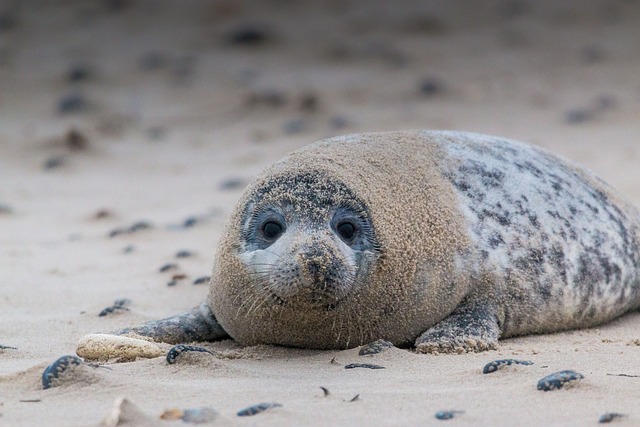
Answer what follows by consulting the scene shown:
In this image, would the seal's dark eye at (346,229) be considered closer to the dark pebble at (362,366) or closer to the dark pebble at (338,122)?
the dark pebble at (362,366)

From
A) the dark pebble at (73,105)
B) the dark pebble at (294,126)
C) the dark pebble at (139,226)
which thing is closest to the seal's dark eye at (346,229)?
the dark pebble at (139,226)

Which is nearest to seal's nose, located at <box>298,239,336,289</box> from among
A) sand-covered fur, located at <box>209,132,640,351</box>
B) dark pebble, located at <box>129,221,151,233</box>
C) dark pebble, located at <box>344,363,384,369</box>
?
sand-covered fur, located at <box>209,132,640,351</box>

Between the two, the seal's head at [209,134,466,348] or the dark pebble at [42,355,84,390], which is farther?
the seal's head at [209,134,466,348]

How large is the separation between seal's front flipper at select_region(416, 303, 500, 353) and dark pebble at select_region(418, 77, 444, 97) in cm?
810

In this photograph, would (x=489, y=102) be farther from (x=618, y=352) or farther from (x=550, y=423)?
(x=550, y=423)

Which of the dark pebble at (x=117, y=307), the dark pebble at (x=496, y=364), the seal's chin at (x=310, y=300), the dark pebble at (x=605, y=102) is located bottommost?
the dark pebble at (x=496, y=364)

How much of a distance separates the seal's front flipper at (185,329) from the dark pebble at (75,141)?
6.52 meters

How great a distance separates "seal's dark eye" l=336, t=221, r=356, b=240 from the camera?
4320 millimetres

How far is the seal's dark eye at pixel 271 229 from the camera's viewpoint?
14.3ft

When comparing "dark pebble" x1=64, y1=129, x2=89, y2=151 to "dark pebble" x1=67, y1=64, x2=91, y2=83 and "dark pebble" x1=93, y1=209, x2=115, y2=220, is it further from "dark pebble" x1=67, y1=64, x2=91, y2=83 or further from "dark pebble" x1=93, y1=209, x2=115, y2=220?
"dark pebble" x1=93, y1=209, x2=115, y2=220

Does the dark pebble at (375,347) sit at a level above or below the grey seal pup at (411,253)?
below

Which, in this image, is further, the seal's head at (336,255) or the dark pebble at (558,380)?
the seal's head at (336,255)

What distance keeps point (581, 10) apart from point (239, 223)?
11.3m

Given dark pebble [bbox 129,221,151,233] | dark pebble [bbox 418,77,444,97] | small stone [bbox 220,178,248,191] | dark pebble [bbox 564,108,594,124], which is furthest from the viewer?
dark pebble [bbox 418,77,444,97]
